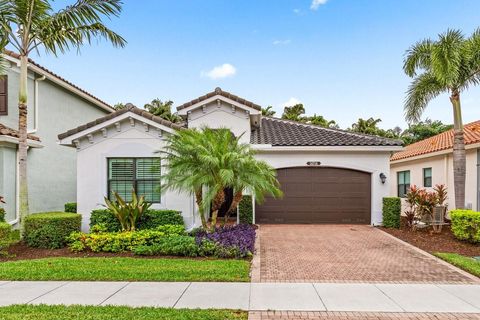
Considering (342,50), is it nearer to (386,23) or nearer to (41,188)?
(386,23)

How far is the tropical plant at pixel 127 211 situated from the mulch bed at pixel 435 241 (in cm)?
918

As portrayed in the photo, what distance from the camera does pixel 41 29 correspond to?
34.1ft

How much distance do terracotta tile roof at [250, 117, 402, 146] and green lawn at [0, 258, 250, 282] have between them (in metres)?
7.91

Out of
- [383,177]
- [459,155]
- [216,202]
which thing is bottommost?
[216,202]

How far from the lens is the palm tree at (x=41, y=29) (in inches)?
397

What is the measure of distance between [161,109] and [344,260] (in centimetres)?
2624

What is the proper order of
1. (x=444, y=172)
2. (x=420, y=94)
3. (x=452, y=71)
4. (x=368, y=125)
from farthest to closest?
1. (x=368, y=125)
2. (x=444, y=172)
3. (x=420, y=94)
4. (x=452, y=71)

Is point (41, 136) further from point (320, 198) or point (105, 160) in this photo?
point (320, 198)

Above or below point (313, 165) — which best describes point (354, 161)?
above

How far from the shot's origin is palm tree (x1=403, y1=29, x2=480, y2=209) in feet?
37.8

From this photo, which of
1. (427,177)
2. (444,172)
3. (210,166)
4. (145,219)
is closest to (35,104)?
(145,219)

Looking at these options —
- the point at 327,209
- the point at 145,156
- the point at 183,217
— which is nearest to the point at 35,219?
the point at 145,156

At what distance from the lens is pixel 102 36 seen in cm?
1120

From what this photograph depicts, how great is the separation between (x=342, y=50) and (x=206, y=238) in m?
14.3
